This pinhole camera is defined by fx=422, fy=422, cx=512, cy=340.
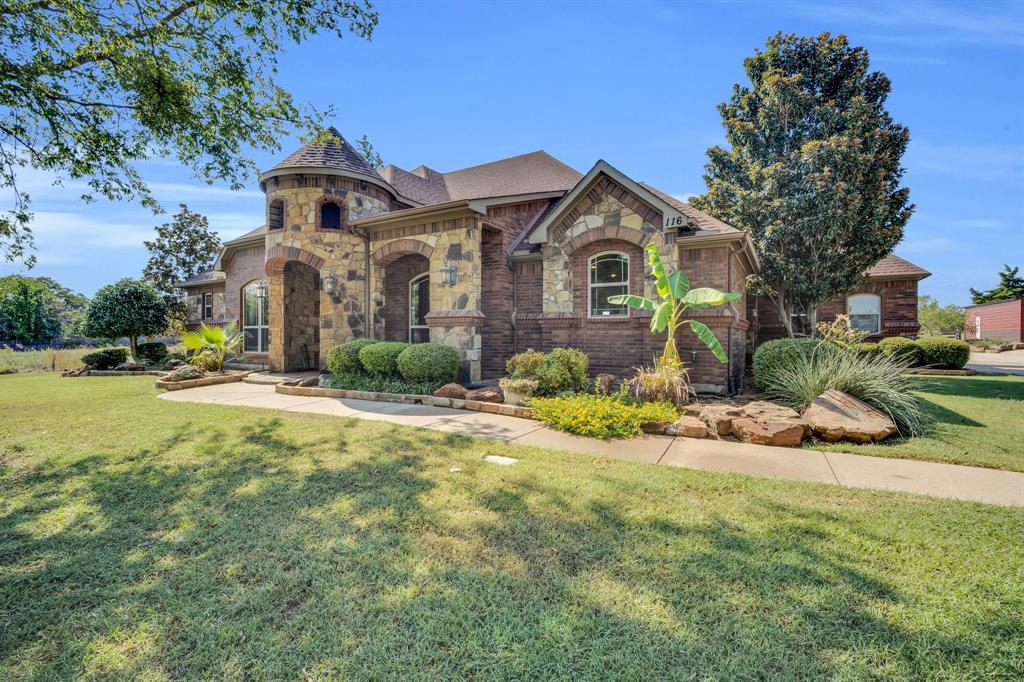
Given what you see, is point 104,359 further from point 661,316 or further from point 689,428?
point 689,428

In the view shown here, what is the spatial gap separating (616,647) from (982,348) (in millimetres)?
44244

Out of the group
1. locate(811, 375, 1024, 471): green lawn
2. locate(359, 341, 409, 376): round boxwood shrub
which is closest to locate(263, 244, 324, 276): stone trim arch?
locate(359, 341, 409, 376): round boxwood shrub

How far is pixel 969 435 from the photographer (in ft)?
20.9

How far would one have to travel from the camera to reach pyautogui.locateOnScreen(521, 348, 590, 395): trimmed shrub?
860 centimetres

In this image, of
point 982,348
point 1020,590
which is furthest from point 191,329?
point 982,348

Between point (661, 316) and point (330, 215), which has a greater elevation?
point (330, 215)

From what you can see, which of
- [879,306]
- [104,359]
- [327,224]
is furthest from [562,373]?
[104,359]

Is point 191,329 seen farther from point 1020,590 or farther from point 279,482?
point 1020,590

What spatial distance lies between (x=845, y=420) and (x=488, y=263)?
871 cm

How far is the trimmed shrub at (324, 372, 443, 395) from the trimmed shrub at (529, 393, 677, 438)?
131 inches

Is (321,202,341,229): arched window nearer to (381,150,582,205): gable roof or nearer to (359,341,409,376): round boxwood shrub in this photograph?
(381,150,582,205): gable roof

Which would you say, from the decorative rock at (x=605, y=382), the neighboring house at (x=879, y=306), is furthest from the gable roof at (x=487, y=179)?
the neighboring house at (x=879, y=306)

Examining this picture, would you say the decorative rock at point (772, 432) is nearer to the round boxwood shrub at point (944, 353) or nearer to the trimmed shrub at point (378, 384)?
the trimmed shrub at point (378, 384)

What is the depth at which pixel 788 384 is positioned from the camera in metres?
8.21
